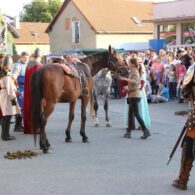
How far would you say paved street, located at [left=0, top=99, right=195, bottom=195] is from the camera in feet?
21.0

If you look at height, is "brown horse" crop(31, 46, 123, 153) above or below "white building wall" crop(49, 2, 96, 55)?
below

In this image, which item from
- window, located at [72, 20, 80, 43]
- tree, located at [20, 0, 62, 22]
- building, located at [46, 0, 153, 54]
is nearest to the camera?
building, located at [46, 0, 153, 54]

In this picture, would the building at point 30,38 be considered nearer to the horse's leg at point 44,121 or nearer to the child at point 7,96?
the child at point 7,96

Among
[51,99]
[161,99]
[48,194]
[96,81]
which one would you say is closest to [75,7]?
[161,99]

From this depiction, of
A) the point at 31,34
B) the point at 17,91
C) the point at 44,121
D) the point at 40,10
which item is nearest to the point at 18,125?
the point at 17,91

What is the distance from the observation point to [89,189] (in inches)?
249

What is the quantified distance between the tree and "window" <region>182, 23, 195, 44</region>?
194 ft

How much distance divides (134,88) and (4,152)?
10.00 ft

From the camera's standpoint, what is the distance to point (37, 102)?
29.0ft

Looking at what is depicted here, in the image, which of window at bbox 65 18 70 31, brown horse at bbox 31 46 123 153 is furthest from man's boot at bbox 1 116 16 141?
window at bbox 65 18 70 31

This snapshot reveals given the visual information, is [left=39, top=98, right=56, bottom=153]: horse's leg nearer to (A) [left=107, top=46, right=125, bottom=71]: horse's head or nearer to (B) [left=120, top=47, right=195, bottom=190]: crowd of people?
(B) [left=120, top=47, right=195, bottom=190]: crowd of people

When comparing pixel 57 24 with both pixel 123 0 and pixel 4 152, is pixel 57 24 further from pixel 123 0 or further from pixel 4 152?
pixel 4 152

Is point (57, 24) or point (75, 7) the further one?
point (57, 24)

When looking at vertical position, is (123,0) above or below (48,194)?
above
